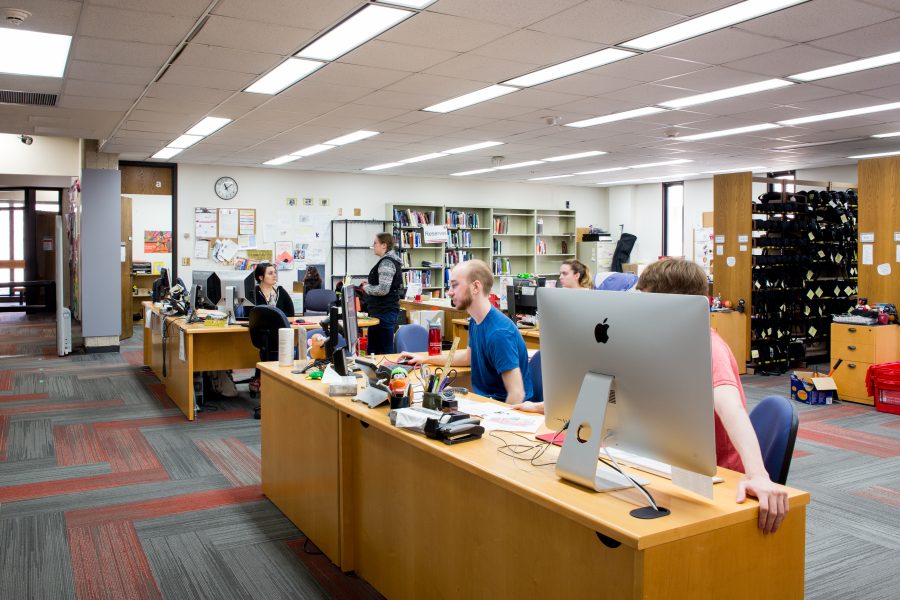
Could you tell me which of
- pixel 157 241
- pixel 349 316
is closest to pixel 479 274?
pixel 349 316

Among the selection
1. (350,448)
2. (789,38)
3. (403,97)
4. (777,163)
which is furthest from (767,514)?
(777,163)

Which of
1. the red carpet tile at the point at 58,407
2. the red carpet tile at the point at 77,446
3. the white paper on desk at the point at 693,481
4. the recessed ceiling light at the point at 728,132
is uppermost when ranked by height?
the recessed ceiling light at the point at 728,132

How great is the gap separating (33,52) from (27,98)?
168 cm

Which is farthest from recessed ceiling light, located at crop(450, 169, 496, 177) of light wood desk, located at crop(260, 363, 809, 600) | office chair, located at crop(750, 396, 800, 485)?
office chair, located at crop(750, 396, 800, 485)

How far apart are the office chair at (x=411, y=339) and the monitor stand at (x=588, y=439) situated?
293cm

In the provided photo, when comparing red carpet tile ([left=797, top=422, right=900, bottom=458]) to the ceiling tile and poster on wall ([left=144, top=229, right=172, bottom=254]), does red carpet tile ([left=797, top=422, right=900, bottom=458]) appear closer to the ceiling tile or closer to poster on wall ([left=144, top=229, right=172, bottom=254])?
the ceiling tile

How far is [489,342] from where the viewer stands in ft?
11.3

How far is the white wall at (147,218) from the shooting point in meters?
11.6

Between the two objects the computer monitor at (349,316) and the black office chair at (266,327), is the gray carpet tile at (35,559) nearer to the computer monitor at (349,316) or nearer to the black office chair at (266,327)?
the computer monitor at (349,316)

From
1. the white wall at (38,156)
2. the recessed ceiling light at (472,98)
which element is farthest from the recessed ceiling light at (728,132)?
the white wall at (38,156)

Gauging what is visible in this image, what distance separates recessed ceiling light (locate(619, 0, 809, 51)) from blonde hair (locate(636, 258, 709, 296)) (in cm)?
248

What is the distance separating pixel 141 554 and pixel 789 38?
4790 millimetres

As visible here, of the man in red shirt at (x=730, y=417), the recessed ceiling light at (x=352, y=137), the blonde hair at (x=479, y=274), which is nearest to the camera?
the man in red shirt at (x=730, y=417)

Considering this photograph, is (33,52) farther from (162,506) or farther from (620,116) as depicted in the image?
(620,116)
